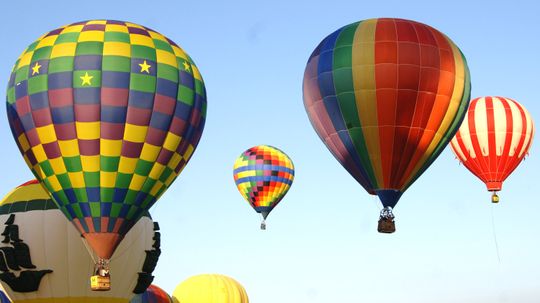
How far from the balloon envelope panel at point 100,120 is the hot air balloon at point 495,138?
47.5 ft

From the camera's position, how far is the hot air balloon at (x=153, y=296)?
35.4 meters

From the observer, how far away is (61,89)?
26281mm

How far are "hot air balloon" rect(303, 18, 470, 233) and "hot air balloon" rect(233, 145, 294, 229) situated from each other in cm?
1769

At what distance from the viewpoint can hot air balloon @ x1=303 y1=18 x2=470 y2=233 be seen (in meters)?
29.6

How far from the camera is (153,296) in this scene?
36.0m

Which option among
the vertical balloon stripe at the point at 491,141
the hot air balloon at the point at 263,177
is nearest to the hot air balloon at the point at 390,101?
the vertical balloon stripe at the point at 491,141

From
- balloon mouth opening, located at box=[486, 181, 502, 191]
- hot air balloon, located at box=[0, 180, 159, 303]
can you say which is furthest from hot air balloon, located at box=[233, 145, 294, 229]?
hot air balloon, located at box=[0, 180, 159, 303]

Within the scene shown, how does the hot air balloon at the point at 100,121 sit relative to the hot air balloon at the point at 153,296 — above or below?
above

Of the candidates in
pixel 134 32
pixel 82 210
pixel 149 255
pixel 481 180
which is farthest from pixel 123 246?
pixel 481 180

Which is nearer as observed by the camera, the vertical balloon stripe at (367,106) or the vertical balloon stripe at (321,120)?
the vertical balloon stripe at (367,106)

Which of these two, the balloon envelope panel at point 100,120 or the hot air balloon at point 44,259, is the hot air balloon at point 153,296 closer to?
the hot air balloon at point 44,259

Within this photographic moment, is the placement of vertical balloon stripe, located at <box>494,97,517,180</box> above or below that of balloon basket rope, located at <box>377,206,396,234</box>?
above

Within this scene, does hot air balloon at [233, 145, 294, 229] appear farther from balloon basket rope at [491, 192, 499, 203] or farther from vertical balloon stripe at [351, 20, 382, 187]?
vertical balloon stripe at [351, 20, 382, 187]

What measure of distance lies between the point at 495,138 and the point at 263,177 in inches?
507
